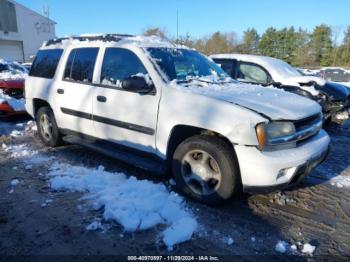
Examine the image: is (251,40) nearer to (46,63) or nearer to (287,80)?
(287,80)

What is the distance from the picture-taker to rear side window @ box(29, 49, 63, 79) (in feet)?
18.0

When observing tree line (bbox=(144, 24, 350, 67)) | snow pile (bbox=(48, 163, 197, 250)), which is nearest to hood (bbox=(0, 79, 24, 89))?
snow pile (bbox=(48, 163, 197, 250))

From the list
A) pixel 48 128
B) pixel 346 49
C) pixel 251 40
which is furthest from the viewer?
pixel 251 40

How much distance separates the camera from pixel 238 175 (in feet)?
11.3

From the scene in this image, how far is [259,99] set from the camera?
3.64 metres

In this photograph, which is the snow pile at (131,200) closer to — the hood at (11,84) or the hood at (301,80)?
the hood at (301,80)

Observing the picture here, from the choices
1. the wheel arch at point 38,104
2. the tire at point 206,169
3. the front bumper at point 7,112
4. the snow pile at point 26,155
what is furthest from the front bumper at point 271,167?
the front bumper at point 7,112

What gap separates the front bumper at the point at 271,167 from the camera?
318cm

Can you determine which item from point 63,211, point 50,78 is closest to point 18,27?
point 50,78

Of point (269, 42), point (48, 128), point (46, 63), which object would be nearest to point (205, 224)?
point (48, 128)

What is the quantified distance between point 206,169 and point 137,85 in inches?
50.3

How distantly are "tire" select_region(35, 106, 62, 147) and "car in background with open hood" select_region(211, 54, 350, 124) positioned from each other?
4043 mm

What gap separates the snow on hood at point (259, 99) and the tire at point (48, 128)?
2.75 metres

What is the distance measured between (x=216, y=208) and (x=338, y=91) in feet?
18.2
